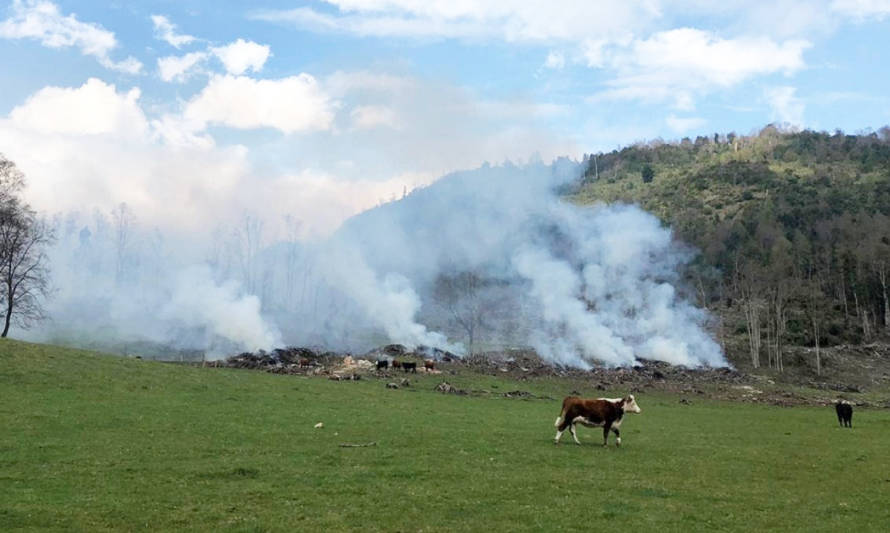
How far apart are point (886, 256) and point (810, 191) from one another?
67.6 metres

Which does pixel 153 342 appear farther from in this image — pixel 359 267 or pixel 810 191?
pixel 810 191

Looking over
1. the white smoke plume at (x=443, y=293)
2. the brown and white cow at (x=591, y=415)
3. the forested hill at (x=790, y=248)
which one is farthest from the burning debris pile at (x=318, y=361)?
the forested hill at (x=790, y=248)

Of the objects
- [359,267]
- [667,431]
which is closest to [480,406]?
[667,431]

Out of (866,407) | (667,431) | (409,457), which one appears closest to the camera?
(409,457)

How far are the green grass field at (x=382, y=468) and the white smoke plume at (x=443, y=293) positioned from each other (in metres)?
43.8

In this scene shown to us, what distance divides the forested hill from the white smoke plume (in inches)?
361

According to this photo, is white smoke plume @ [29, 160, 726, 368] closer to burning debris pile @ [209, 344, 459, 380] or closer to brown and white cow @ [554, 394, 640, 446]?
burning debris pile @ [209, 344, 459, 380]

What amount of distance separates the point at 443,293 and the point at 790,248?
70211mm

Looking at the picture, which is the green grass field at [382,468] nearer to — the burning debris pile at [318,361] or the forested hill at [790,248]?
the burning debris pile at [318,361]

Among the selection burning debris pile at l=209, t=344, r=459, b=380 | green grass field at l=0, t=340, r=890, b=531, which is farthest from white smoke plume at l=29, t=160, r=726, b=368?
green grass field at l=0, t=340, r=890, b=531

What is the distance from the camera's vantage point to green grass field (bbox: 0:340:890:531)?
13.9m

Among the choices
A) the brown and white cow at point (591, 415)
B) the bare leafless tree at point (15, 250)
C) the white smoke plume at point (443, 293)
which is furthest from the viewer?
the white smoke plume at point (443, 293)

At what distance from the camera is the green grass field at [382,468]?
13.9m

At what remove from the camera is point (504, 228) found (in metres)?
137
